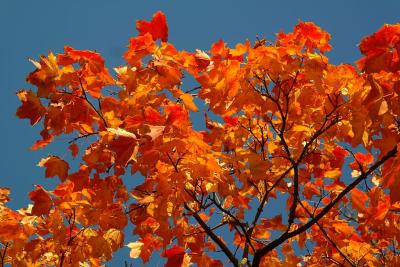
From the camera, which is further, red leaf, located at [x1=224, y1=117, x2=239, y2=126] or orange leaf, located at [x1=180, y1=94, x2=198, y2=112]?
red leaf, located at [x1=224, y1=117, x2=239, y2=126]

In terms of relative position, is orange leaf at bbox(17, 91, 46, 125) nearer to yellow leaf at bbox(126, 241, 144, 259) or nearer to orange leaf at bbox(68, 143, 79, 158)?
orange leaf at bbox(68, 143, 79, 158)

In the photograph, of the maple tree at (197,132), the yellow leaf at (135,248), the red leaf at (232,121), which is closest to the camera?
the maple tree at (197,132)

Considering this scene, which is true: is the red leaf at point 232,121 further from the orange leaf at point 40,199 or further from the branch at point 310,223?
the orange leaf at point 40,199

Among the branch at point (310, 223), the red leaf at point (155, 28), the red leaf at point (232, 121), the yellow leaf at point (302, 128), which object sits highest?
the red leaf at point (232, 121)

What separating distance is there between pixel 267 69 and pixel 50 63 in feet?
5.55

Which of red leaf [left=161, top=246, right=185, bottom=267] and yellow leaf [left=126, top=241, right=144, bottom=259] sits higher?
yellow leaf [left=126, top=241, right=144, bottom=259]

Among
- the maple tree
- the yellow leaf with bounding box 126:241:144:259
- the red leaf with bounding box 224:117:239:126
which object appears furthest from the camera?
the yellow leaf with bounding box 126:241:144:259

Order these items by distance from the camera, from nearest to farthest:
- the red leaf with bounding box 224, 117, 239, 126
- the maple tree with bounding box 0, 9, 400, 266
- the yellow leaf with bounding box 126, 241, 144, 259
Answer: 1. the maple tree with bounding box 0, 9, 400, 266
2. the red leaf with bounding box 224, 117, 239, 126
3. the yellow leaf with bounding box 126, 241, 144, 259

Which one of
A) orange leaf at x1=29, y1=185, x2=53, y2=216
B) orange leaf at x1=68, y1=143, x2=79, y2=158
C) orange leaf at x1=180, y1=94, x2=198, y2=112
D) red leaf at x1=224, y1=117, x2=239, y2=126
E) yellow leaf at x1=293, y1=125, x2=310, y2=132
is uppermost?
red leaf at x1=224, y1=117, x2=239, y2=126

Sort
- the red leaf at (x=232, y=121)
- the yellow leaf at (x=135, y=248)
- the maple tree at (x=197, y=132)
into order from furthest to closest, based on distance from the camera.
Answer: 1. the yellow leaf at (x=135, y=248)
2. the red leaf at (x=232, y=121)
3. the maple tree at (x=197, y=132)

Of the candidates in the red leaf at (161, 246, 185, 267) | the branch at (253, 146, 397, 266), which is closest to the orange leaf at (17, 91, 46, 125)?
the red leaf at (161, 246, 185, 267)

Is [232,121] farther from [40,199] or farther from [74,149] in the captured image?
[40,199]

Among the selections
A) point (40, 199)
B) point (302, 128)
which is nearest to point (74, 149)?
point (40, 199)

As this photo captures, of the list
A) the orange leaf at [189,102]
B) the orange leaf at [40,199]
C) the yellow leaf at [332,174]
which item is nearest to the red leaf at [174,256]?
the orange leaf at [40,199]
